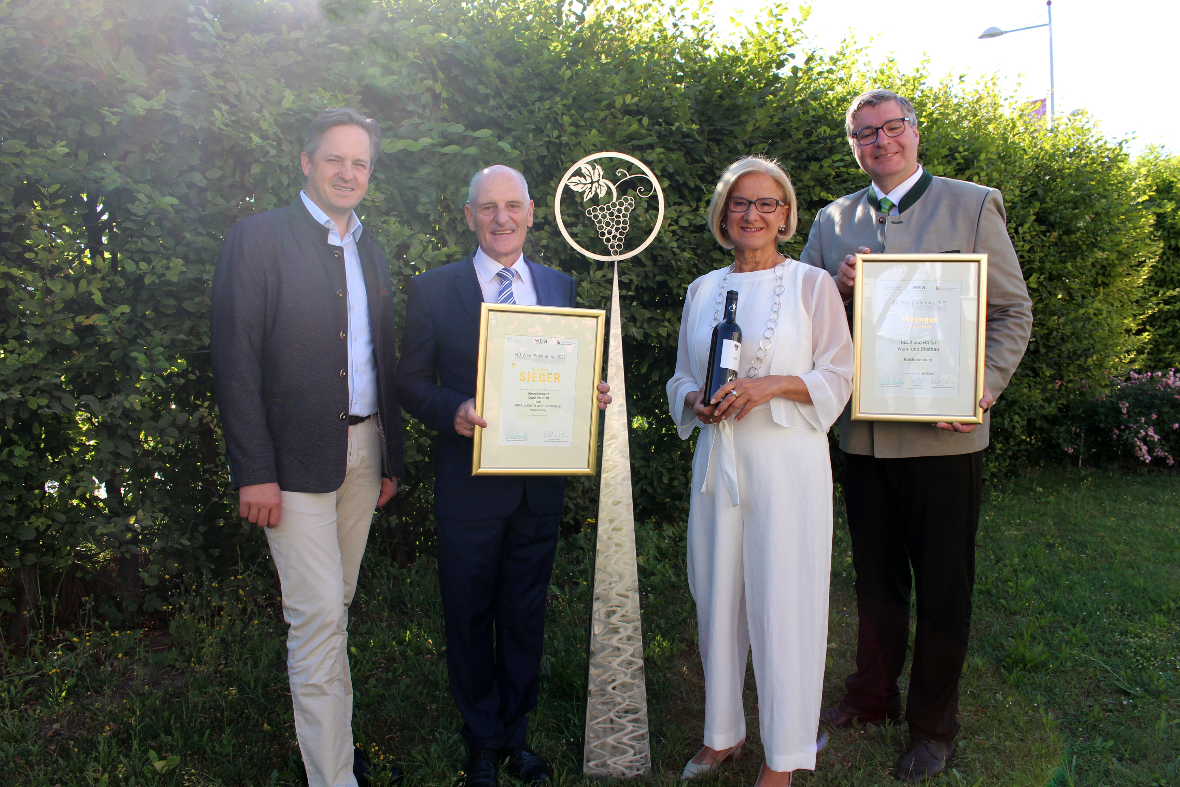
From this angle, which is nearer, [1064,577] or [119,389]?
[119,389]

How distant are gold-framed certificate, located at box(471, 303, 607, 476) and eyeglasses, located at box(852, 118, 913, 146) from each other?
4.15 feet

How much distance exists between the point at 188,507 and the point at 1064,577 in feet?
18.1

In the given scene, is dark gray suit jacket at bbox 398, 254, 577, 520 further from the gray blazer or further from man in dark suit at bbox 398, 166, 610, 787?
the gray blazer

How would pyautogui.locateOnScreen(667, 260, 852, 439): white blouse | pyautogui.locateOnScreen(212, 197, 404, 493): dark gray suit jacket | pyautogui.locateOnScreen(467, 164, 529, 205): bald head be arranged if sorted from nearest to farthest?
pyautogui.locateOnScreen(212, 197, 404, 493): dark gray suit jacket → pyautogui.locateOnScreen(667, 260, 852, 439): white blouse → pyautogui.locateOnScreen(467, 164, 529, 205): bald head

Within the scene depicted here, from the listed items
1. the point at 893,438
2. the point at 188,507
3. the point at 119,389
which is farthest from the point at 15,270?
the point at 893,438

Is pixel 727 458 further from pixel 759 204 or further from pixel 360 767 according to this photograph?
pixel 360 767

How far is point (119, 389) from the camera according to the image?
3361 mm

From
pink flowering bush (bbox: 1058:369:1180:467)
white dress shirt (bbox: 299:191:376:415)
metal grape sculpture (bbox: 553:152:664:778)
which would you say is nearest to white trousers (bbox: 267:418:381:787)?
white dress shirt (bbox: 299:191:376:415)

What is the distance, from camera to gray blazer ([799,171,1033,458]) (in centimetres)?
285

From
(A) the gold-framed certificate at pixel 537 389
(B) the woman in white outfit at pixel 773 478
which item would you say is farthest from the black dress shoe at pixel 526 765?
(A) the gold-framed certificate at pixel 537 389

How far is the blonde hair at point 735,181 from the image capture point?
2.67 m

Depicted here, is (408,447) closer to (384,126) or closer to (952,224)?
(384,126)

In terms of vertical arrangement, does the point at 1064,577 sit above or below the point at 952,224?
below

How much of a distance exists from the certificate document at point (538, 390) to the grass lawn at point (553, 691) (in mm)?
1327
